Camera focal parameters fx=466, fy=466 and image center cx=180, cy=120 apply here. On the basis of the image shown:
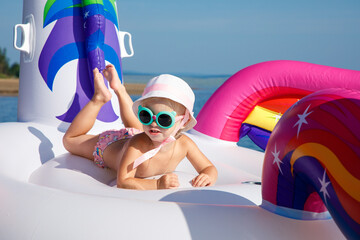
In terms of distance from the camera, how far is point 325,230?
38.6 inches

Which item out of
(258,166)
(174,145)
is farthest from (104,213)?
(258,166)

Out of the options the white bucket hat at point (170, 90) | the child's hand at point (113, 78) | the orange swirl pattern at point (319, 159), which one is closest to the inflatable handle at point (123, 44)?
the child's hand at point (113, 78)

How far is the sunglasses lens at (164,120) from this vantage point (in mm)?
1353

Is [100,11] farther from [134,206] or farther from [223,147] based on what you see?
[134,206]

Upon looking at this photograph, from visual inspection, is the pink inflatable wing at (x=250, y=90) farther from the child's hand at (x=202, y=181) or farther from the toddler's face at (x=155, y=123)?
the toddler's face at (x=155, y=123)

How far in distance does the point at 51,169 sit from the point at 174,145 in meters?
0.42

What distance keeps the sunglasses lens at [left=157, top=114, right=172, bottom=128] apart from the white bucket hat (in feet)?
0.19

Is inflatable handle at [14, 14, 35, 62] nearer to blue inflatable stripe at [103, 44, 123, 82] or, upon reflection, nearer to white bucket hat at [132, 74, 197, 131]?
blue inflatable stripe at [103, 44, 123, 82]

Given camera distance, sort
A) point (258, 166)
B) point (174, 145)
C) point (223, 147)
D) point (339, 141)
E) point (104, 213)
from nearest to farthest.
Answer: point (339, 141) → point (104, 213) → point (174, 145) → point (258, 166) → point (223, 147)

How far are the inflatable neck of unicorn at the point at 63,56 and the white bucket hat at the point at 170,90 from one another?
65 cm

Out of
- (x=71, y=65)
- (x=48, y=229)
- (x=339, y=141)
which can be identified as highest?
(x=339, y=141)

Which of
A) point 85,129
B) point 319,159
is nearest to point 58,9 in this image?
point 85,129

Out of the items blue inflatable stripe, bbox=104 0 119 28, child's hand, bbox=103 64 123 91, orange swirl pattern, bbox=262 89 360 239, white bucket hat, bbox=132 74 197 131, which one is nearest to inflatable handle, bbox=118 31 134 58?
blue inflatable stripe, bbox=104 0 119 28

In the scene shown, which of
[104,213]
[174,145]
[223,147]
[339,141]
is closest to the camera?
[339,141]
